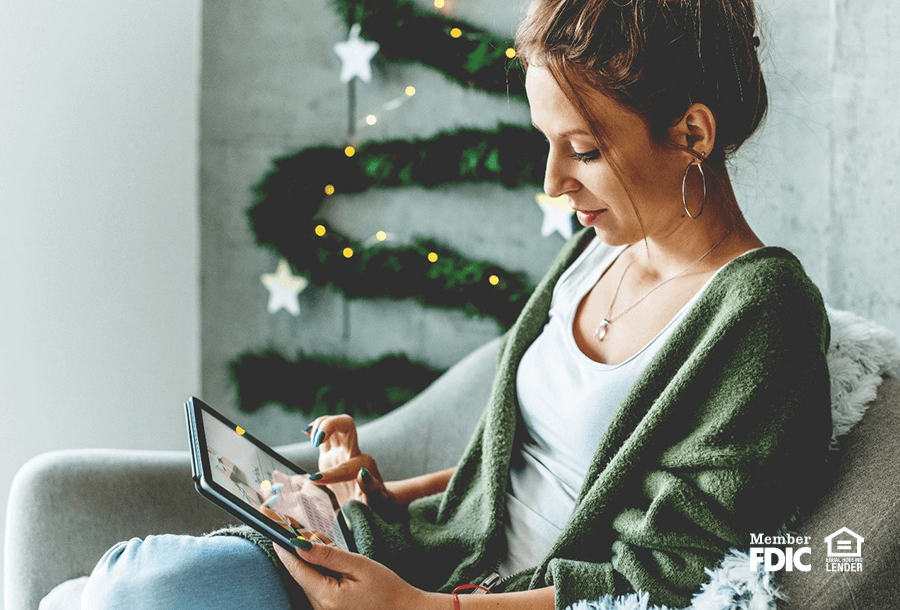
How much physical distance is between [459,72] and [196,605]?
1.37 meters

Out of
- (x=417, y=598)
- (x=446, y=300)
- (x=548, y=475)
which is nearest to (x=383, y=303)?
(x=446, y=300)

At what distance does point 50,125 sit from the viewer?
61.7 inches

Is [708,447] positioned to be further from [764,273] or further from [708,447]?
[764,273]

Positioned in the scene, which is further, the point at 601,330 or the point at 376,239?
the point at 376,239

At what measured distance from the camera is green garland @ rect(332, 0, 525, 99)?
184 cm

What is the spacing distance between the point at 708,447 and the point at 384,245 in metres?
1.25

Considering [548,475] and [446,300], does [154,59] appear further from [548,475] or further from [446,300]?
[548,475]

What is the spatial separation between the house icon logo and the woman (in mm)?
61

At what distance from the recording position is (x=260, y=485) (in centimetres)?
93

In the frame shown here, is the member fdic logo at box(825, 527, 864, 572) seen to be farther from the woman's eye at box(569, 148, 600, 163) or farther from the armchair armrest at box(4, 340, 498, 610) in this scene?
the armchair armrest at box(4, 340, 498, 610)

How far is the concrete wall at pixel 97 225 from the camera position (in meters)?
1.51

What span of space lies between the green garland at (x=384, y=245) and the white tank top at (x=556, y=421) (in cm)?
77

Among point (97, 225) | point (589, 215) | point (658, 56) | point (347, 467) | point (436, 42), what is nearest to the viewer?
point (658, 56)

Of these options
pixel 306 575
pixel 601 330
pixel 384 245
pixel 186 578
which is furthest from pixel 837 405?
pixel 384 245
